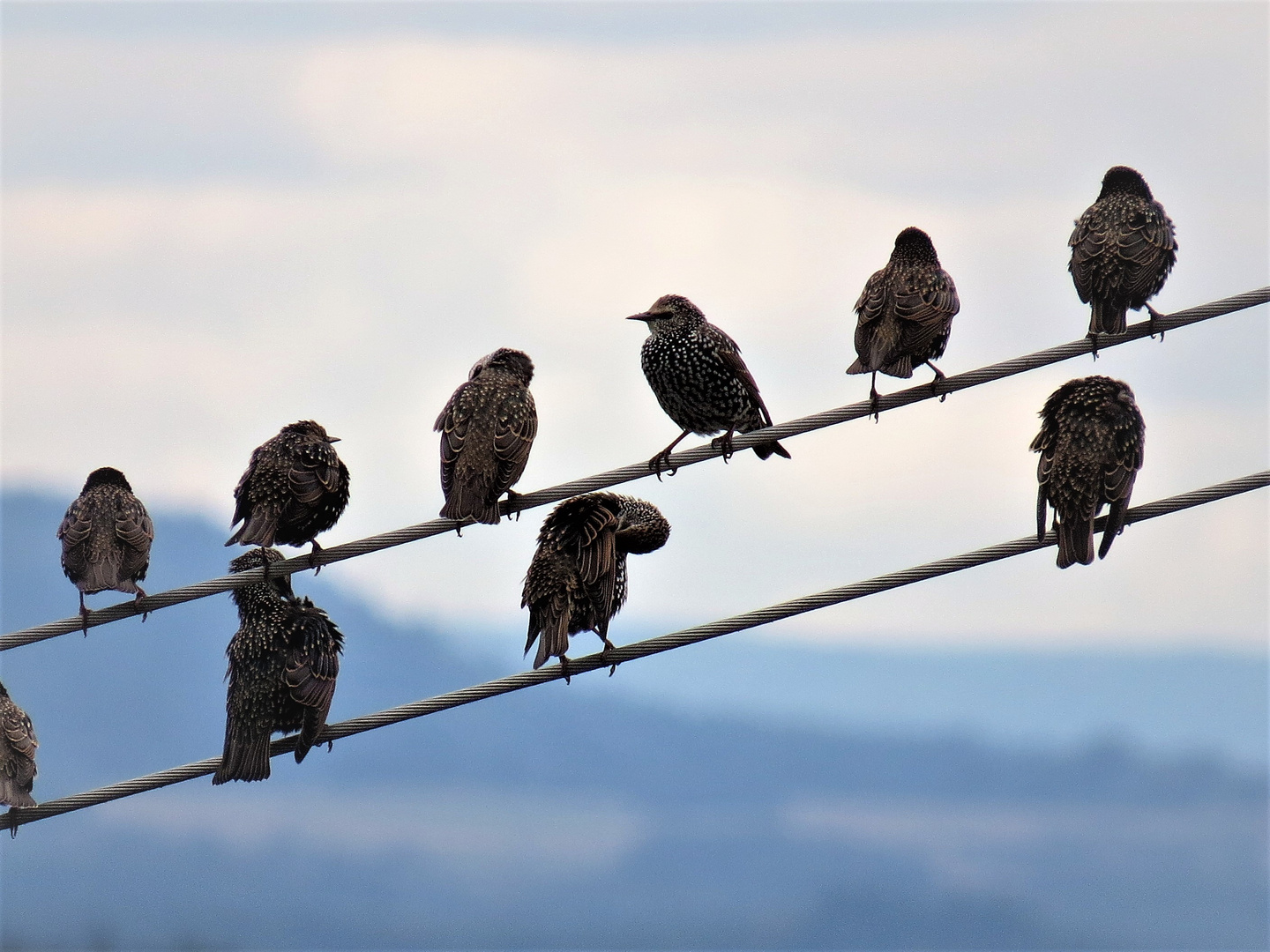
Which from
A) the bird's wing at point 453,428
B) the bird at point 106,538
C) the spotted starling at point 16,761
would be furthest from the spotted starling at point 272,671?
the spotted starling at point 16,761

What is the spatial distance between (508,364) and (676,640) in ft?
11.3

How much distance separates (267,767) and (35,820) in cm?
156

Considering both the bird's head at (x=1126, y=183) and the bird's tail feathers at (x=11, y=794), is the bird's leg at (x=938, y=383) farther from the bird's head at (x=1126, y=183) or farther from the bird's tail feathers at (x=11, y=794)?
the bird's tail feathers at (x=11, y=794)

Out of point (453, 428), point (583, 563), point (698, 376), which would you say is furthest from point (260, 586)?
point (698, 376)

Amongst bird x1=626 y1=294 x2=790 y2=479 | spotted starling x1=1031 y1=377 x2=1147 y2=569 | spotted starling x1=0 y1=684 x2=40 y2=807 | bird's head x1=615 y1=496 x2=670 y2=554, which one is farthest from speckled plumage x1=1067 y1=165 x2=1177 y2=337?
spotted starling x1=0 y1=684 x2=40 y2=807

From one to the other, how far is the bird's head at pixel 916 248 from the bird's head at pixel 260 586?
489cm

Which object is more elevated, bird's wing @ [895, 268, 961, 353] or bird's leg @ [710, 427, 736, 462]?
bird's wing @ [895, 268, 961, 353]

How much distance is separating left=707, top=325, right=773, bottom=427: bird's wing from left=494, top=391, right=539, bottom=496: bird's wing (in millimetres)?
1428

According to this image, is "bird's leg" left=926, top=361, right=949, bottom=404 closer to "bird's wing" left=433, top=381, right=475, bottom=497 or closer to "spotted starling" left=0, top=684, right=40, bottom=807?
"bird's wing" left=433, top=381, right=475, bottom=497

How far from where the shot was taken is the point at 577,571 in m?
11.1

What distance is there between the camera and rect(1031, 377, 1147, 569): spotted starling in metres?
11.0

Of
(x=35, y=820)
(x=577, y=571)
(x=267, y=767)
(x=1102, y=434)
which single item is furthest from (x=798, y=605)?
(x=35, y=820)

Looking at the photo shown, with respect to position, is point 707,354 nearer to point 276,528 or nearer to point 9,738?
point 276,528

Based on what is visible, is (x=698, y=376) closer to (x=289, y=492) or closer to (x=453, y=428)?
(x=453, y=428)
